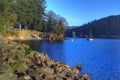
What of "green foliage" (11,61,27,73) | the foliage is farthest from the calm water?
the foliage

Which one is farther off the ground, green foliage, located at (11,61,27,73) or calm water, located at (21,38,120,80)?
green foliage, located at (11,61,27,73)

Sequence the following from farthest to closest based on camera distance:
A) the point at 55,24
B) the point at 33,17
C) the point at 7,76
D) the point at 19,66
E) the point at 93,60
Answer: the point at 55,24 < the point at 33,17 < the point at 93,60 < the point at 19,66 < the point at 7,76

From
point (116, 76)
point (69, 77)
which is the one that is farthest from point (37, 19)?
point (69, 77)

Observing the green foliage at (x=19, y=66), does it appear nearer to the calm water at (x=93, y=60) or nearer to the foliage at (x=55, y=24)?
the calm water at (x=93, y=60)

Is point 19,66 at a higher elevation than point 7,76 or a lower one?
higher

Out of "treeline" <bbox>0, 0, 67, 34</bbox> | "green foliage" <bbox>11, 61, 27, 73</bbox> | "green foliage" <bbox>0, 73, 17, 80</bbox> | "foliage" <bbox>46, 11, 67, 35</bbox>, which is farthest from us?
"foliage" <bbox>46, 11, 67, 35</bbox>

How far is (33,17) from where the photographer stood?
521 feet

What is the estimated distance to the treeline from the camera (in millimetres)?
141750

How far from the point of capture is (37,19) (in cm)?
16300

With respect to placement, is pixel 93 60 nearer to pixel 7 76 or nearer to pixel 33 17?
pixel 7 76

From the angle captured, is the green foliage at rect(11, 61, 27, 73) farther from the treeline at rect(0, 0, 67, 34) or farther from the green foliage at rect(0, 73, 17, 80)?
the treeline at rect(0, 0, 67, 34)

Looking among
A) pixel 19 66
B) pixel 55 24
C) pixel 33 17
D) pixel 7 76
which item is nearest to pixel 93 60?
pixel 19 66

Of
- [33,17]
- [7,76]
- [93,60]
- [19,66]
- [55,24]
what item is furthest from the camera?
[55,24]

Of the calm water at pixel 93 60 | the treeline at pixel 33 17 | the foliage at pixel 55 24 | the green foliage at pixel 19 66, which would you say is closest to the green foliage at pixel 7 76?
the green foliage at pixel 19 66
